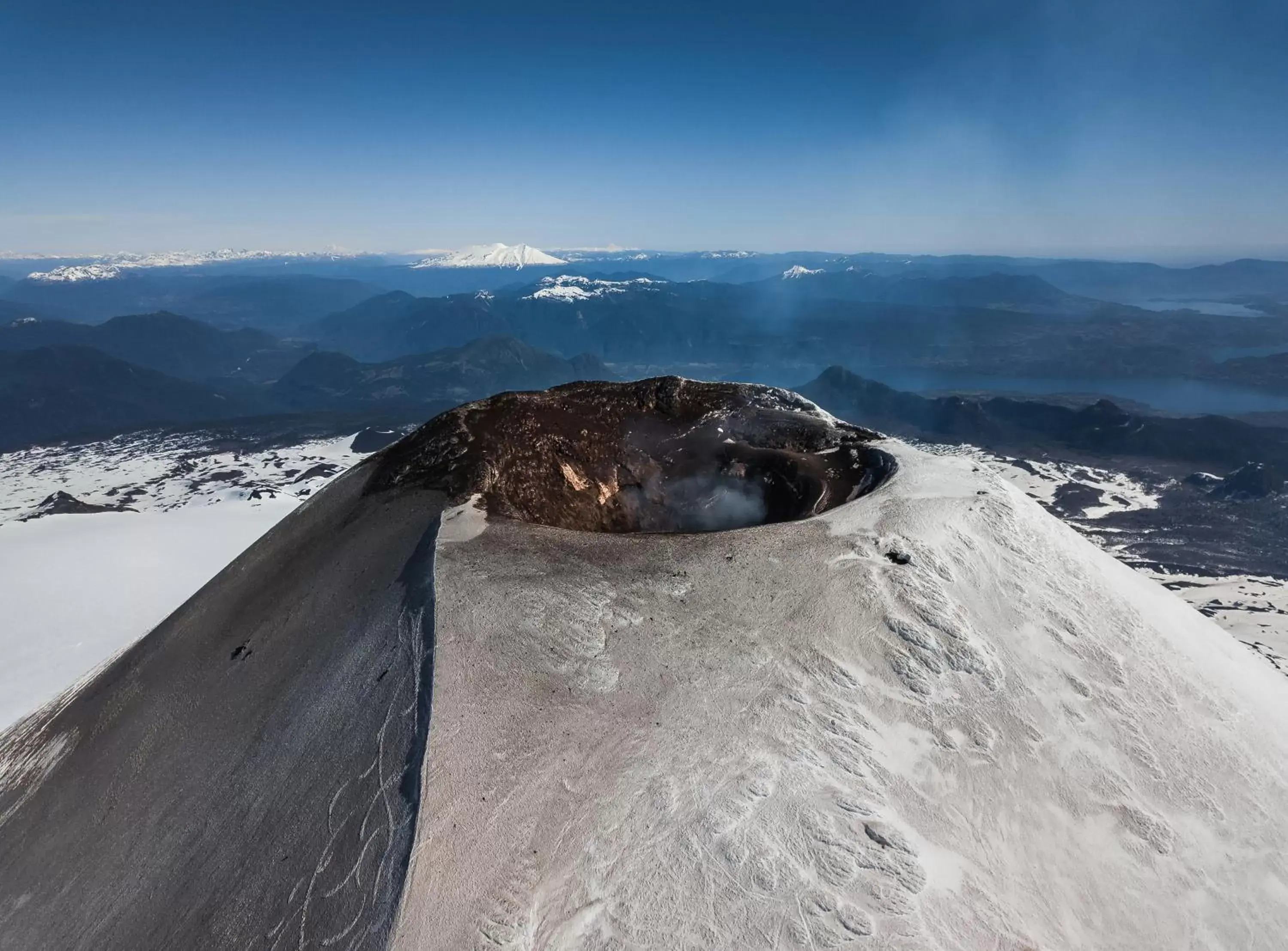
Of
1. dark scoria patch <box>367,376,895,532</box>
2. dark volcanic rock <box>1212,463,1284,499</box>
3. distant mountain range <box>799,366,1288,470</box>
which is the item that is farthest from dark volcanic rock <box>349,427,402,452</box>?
dark volcanic rock <box>1212,463,1284,499</box>

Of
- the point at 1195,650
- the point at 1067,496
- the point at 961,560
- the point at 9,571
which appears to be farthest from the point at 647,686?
the point at 1067,496

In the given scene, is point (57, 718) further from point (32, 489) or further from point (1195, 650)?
point (32, 489)

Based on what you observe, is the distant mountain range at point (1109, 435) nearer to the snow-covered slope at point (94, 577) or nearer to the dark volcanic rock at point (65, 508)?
the snow-covered slope at point (94, 577)

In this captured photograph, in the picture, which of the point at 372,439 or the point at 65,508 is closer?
the point at 65,508

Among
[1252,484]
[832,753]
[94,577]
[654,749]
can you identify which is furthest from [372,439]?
[1252,484]

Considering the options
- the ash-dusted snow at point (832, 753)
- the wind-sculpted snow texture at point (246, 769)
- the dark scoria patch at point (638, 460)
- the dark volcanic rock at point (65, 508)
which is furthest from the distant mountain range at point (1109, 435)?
the dark volcanic rock at point (65, 508)

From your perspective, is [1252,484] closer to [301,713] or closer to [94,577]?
[301,713]

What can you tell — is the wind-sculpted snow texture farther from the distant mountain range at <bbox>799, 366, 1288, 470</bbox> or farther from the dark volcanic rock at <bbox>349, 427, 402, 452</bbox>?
the distant mountain range at <bbox>799, 366, 1288, 470</bbox>
